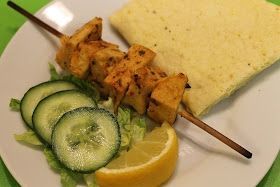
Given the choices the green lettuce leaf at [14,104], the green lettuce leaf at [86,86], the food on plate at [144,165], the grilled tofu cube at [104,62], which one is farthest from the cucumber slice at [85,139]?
the green lettuce leaf at [14,104]

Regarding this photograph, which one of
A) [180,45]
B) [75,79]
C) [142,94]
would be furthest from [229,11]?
[75,79]

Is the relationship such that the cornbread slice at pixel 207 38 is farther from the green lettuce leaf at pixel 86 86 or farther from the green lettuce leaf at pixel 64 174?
the green lettuce leaf at pixel 64 174

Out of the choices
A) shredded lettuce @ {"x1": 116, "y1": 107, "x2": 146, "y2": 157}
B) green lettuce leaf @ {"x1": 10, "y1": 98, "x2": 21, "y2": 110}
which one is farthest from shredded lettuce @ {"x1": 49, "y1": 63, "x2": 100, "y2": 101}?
green lettuce leaf @ {"x1": 10, "y1": 98, "x2": 21, "y2": 110}

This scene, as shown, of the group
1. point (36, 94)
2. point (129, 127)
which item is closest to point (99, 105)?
point (129, 127)

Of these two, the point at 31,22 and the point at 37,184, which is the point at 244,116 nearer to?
the point at 37,184

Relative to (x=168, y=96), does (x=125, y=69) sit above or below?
above

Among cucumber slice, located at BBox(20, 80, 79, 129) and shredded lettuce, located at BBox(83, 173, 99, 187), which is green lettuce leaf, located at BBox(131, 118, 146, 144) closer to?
shredded lettuce, located at BBox(83, 173, 99, 187)

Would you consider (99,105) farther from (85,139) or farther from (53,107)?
(85,139)
